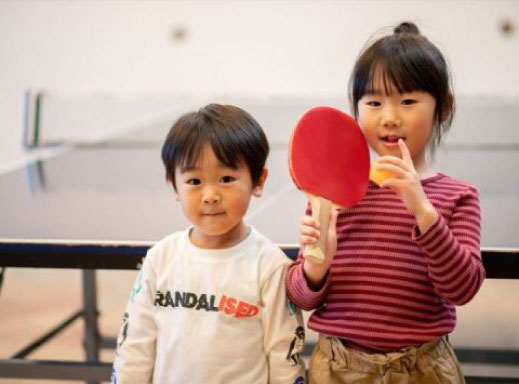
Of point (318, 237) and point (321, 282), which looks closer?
point (318, 237)

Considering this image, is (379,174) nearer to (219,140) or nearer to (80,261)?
(219,140)

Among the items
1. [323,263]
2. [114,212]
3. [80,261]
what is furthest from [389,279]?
[114,212]

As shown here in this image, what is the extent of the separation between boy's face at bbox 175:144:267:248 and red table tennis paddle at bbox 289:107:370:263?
7.0 inches

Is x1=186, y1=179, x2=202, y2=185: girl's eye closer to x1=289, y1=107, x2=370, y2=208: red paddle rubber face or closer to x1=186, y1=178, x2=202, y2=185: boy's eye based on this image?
x1=186, y1=178, x2=202, y2=185: boy's eye

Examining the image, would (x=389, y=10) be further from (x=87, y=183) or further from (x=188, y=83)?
(x=87, y=183)

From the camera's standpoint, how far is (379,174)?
1195mm

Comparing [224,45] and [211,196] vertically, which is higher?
[224,45]

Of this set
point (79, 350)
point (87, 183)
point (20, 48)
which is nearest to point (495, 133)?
point (87, 183)

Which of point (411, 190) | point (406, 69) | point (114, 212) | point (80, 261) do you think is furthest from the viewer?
point (114, 212)

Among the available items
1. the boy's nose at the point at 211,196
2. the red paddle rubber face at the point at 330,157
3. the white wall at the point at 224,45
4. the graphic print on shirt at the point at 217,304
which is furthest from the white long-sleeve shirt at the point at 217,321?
the white wall at the point at 224,45

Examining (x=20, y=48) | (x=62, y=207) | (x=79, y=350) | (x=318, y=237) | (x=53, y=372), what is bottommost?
(x=79, y=350)

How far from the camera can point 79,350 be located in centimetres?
310

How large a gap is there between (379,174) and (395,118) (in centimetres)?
13

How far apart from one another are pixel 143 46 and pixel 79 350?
10.6ft
